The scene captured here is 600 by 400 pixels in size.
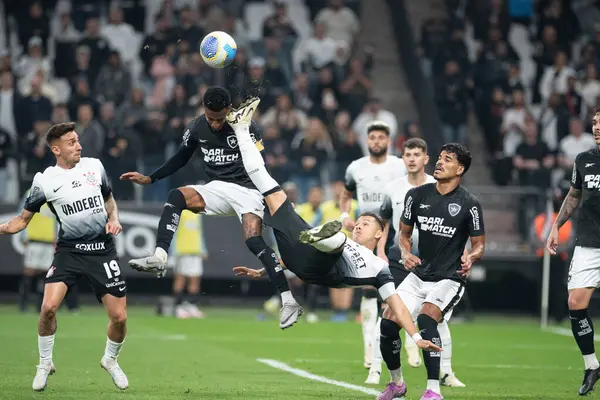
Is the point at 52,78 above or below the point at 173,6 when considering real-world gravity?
below

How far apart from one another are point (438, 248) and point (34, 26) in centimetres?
1788

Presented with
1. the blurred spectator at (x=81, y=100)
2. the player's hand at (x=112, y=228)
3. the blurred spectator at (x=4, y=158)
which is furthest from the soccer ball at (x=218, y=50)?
the blurred spectator at (x=81, y=100)

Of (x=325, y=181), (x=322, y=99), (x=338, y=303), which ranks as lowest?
(x=338, y=303)

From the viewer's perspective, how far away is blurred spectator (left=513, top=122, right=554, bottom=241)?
22969 mm

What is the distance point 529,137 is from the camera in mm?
24688

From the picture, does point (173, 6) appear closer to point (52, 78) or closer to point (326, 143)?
point (52, 78)

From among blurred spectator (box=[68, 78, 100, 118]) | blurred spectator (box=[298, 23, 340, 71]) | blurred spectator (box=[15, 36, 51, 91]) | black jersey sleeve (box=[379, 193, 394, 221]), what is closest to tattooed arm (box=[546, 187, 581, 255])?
black jersey sleeve (box=[379, 193, 394, 221])

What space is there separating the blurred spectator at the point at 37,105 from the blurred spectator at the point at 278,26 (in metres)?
5.50

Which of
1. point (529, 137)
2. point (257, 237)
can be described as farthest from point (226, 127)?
point (529, 137)

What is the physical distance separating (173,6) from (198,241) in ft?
22.7

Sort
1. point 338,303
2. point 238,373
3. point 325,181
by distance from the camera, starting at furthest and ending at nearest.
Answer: point 325,181 < point 338,303 < point 238,373

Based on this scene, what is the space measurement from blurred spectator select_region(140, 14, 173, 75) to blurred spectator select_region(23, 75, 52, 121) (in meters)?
2.55

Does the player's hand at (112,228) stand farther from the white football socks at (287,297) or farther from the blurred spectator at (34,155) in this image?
the blurred spectator at (34,155)

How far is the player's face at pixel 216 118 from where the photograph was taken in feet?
38.5
